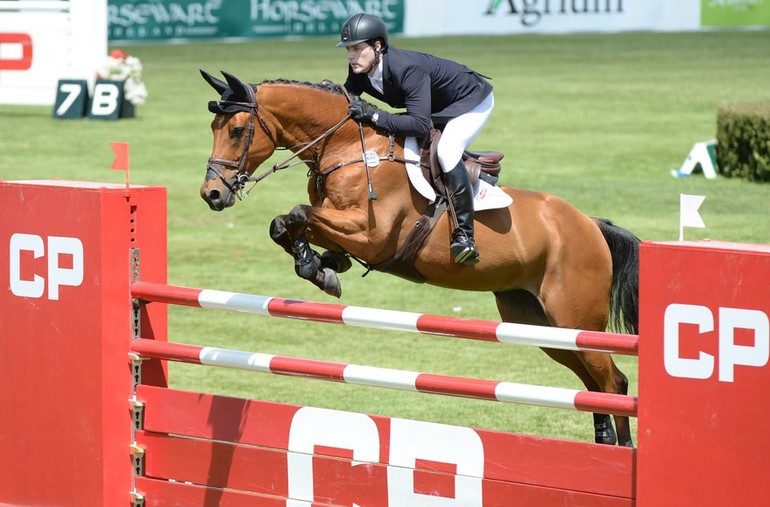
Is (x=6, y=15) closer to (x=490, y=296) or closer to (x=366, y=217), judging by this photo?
(x=490, y=296)

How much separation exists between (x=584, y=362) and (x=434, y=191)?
44.9 inches

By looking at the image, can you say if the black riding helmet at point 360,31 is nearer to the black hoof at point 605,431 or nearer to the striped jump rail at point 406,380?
the striped jump rail at point 406,380

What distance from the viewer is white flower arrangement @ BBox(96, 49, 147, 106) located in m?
20.0

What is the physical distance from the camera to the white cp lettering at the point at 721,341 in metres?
3.64

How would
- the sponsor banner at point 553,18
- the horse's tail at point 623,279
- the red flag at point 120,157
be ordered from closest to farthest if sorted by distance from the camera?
1. the red flag at point 120,157
2. the horse's tail at point 623,279
3. the sponsor banner at point 553,18

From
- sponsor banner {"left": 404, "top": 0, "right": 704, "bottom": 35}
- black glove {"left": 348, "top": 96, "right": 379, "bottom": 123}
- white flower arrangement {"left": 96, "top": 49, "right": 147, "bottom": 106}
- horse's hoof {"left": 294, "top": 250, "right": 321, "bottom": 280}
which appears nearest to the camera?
horse's hoof {"left": 294, "top": 250, "right": 321, "bottom": 280}

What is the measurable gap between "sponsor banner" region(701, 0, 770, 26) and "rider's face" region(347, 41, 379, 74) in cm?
3046

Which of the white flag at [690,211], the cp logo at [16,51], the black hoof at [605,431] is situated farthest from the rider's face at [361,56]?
the cp logo at [16,51]

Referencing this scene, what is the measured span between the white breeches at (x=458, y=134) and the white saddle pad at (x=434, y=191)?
12cm

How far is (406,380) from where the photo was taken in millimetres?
4375

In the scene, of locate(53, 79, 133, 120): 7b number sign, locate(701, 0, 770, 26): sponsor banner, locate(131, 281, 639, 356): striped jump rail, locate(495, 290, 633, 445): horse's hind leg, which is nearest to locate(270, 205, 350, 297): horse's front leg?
locate(131, 281, 639, 356): striped jump rail

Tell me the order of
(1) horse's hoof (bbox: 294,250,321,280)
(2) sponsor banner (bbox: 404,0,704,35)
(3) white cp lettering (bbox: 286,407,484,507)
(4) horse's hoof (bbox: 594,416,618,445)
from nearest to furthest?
(3) white cp lettering (bbox: 286,407,484,507), (1) horse's hoof (bbox: 294,250,321,280), (4) horse's hoof (bbox: 594,416,618,445), (2) sponsor banner (bbox: 404,0,704,35)

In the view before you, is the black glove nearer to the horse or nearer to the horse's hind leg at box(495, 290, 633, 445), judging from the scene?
the horse

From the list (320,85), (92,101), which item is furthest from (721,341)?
(92,101)
